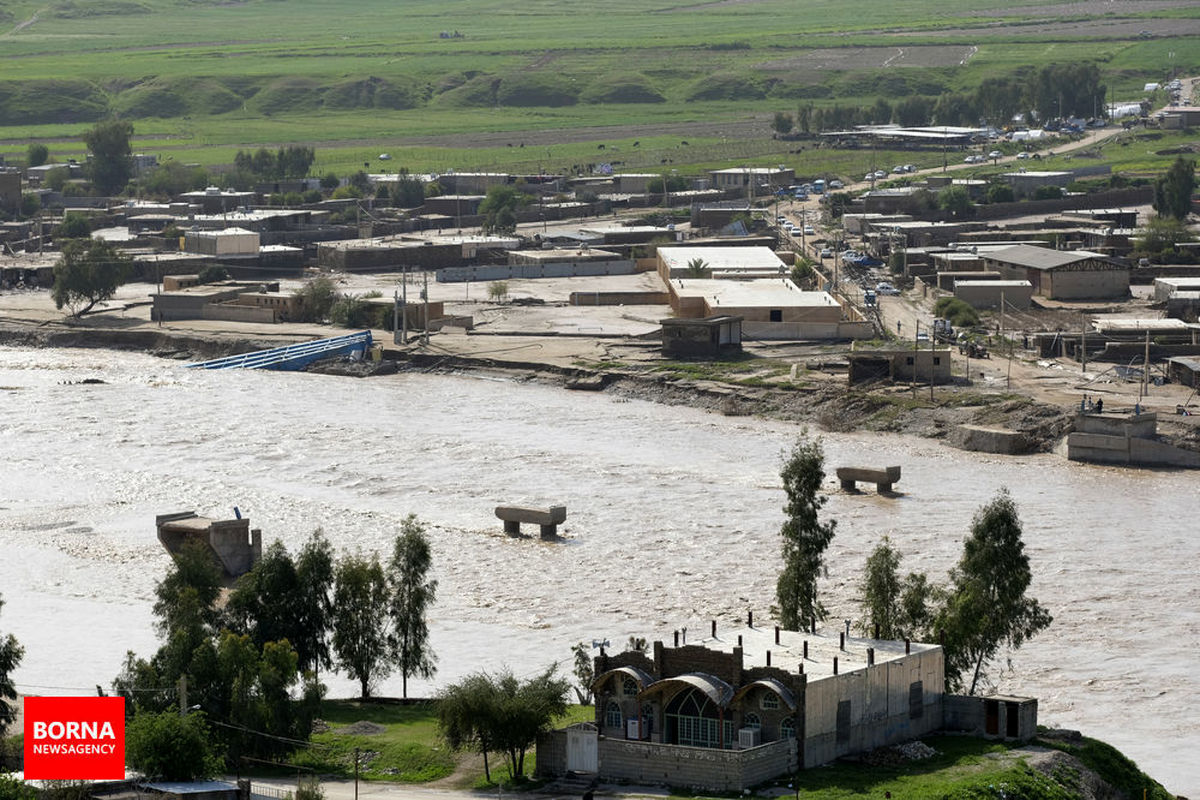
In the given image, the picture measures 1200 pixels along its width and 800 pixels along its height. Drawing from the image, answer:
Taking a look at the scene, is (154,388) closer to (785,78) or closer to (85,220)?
(85,220)

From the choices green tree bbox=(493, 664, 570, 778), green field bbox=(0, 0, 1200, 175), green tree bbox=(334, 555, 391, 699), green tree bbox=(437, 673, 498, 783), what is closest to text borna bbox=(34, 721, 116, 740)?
green tree bbox=(437, 673, 498, 783)

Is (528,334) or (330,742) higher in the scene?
(528,334)

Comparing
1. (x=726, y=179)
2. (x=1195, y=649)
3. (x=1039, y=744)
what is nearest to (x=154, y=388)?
(x=1195, y=649)

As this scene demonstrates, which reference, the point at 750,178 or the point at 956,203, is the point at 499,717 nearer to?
the point at 956,203

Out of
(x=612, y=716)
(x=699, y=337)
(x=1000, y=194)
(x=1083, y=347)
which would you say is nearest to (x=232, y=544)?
(x=612, y=716)

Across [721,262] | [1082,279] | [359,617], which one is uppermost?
[721,262]

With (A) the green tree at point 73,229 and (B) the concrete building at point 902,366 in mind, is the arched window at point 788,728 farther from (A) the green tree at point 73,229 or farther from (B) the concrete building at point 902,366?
(A) the green tree at point 73,229

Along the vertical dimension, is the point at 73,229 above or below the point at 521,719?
above
